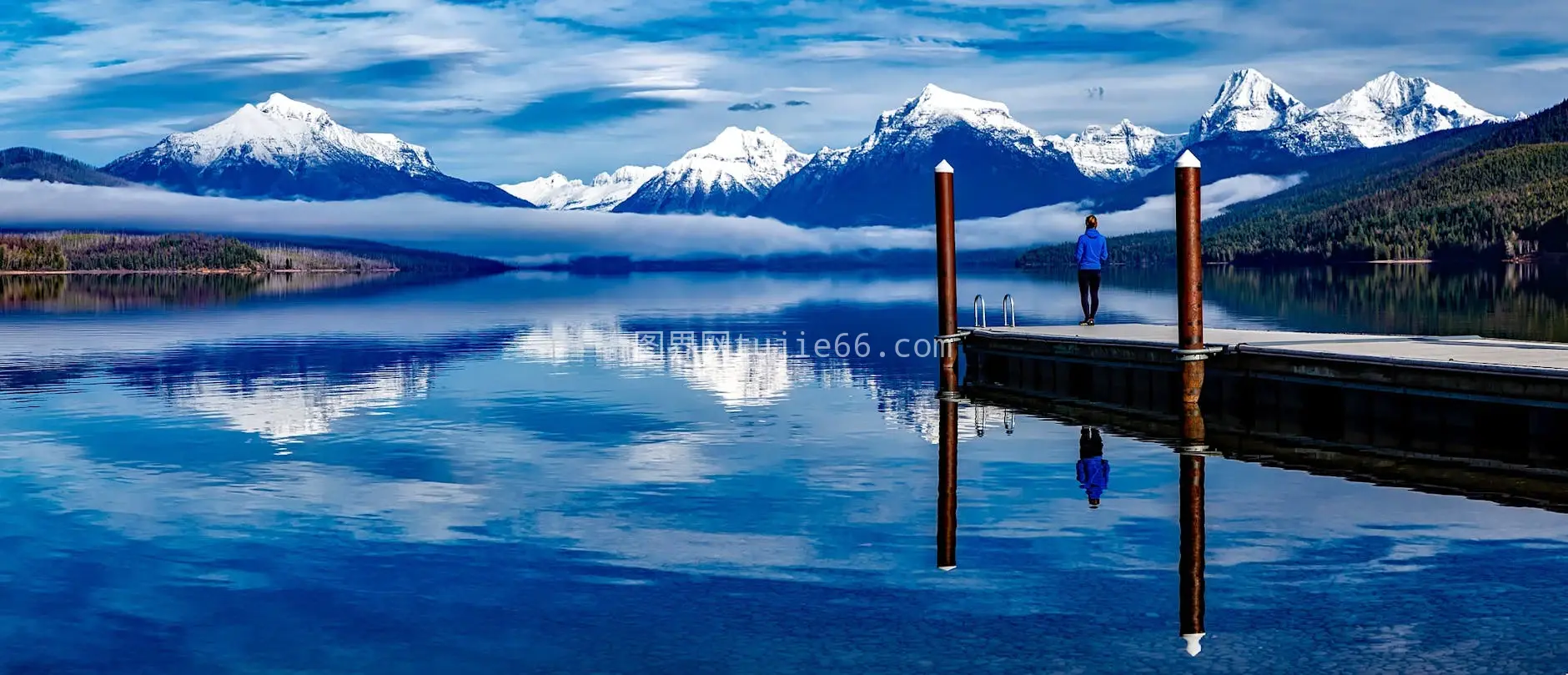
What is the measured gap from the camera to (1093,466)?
95.7 feet

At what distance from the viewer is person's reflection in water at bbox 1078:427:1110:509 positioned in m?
26.2

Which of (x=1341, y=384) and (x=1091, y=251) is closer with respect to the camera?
(x=1341, y=384)

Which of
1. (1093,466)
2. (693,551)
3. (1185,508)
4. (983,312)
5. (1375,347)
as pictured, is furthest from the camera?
(983,312)

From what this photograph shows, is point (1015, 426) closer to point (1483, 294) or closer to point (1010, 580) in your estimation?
point (1010, 580)

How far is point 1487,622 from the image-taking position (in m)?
16.8

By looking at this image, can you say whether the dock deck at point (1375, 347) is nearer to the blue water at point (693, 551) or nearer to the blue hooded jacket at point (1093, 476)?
the blue water at point (693, 551)

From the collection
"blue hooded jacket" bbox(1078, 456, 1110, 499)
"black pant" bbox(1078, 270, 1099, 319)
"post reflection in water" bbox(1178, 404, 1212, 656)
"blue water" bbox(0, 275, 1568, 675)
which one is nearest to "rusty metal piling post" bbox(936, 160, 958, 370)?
"black pant" bbox(1078, 270, 1099, 319)

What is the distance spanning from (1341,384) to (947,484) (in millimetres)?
9266

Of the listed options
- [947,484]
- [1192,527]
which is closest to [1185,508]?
[1192,527]

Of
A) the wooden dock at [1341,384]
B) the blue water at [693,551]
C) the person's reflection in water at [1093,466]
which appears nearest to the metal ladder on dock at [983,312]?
the wooden dock at [1341,384]

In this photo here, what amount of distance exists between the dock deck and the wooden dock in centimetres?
3

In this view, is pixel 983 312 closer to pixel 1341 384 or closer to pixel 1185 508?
pixel 1341 384

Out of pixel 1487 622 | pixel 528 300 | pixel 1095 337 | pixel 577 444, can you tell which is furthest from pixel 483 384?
pixel 528 300

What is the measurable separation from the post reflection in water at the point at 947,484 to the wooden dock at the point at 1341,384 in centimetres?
312
